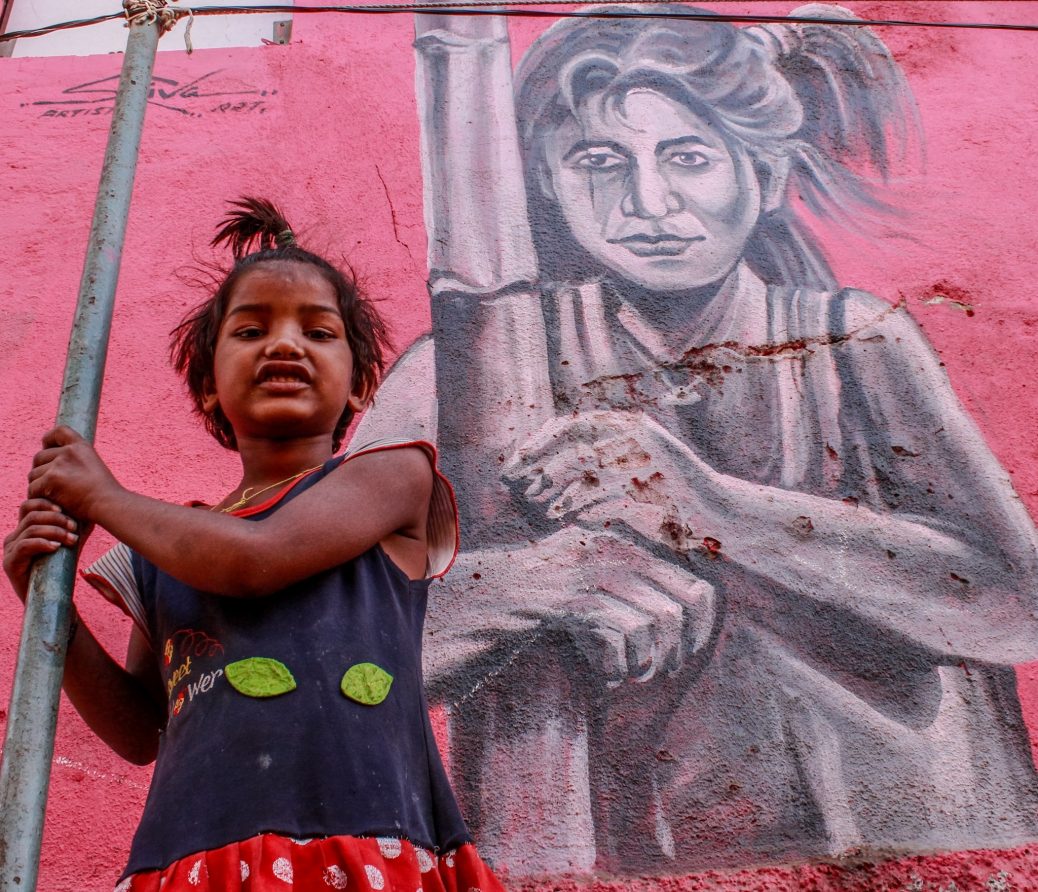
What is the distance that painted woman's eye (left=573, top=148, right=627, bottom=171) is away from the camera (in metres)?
3.20

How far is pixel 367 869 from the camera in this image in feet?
4.17

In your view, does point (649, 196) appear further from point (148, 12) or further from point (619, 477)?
point (148, 12)

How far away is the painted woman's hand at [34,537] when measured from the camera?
1.42 meters

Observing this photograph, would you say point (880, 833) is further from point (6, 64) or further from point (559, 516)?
point (6, 64)

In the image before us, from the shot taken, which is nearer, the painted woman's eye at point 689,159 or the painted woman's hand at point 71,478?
the painted woman's hand at point 71,478

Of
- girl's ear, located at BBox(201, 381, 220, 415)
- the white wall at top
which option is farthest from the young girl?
the white wall at top

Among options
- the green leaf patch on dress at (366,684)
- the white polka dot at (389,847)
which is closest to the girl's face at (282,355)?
the green leaf patch on dress at (366,684)

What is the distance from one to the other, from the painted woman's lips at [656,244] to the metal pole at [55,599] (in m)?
1.53

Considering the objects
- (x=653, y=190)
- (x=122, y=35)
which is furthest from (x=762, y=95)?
(x=122, y=35)

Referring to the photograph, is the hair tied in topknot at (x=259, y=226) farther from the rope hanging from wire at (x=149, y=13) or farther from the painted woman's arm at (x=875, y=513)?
the painted woman's arm at (x=875, y=513)

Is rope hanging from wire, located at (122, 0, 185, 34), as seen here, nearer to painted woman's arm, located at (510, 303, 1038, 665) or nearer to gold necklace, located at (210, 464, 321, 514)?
gold necklace, located at (210, 464, 321, 514)

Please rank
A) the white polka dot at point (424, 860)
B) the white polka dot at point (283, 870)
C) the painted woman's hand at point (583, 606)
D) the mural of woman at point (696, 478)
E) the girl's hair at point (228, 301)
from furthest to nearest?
the painted woman's hand at point (583, 606), the mural of woman at point (696, 478), the girl's hair at point (228, 301), the white polka dot at point (424, 860), the white polka dot at point (283, 870)
